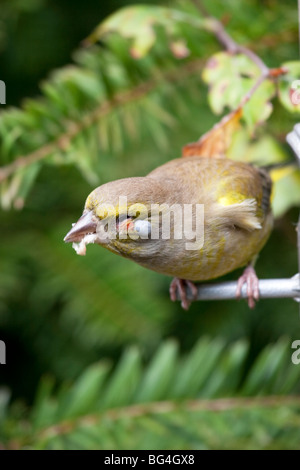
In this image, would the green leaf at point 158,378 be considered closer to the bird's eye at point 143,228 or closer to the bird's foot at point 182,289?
the bird's foot at point 182,289

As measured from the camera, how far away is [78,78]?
179 centimetres

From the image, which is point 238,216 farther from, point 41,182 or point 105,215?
point 41,182

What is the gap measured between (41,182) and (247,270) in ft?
2.86

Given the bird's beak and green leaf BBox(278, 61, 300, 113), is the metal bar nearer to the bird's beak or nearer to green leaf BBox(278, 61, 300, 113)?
the bird's beak

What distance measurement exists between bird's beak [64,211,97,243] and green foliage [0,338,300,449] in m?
0.53

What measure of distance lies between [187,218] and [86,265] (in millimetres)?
598

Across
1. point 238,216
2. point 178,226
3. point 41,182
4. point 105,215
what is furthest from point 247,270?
point 41,182

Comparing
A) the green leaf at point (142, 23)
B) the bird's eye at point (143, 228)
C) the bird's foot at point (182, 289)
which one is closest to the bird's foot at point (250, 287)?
the bird's foot at point (182, 289)

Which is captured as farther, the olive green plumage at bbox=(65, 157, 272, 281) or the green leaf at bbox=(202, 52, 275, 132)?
the green leaf at bbox=(202, 52, 275, 132)

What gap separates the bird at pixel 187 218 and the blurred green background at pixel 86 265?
29 cm

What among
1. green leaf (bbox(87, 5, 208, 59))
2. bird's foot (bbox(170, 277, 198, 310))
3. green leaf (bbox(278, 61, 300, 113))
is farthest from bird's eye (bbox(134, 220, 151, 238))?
green leaf (bbox(87, 5, 208, 59))

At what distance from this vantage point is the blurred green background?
1944 millimetres

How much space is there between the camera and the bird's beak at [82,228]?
1.23 meters

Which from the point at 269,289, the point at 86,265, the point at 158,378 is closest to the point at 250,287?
the point at 269,289
